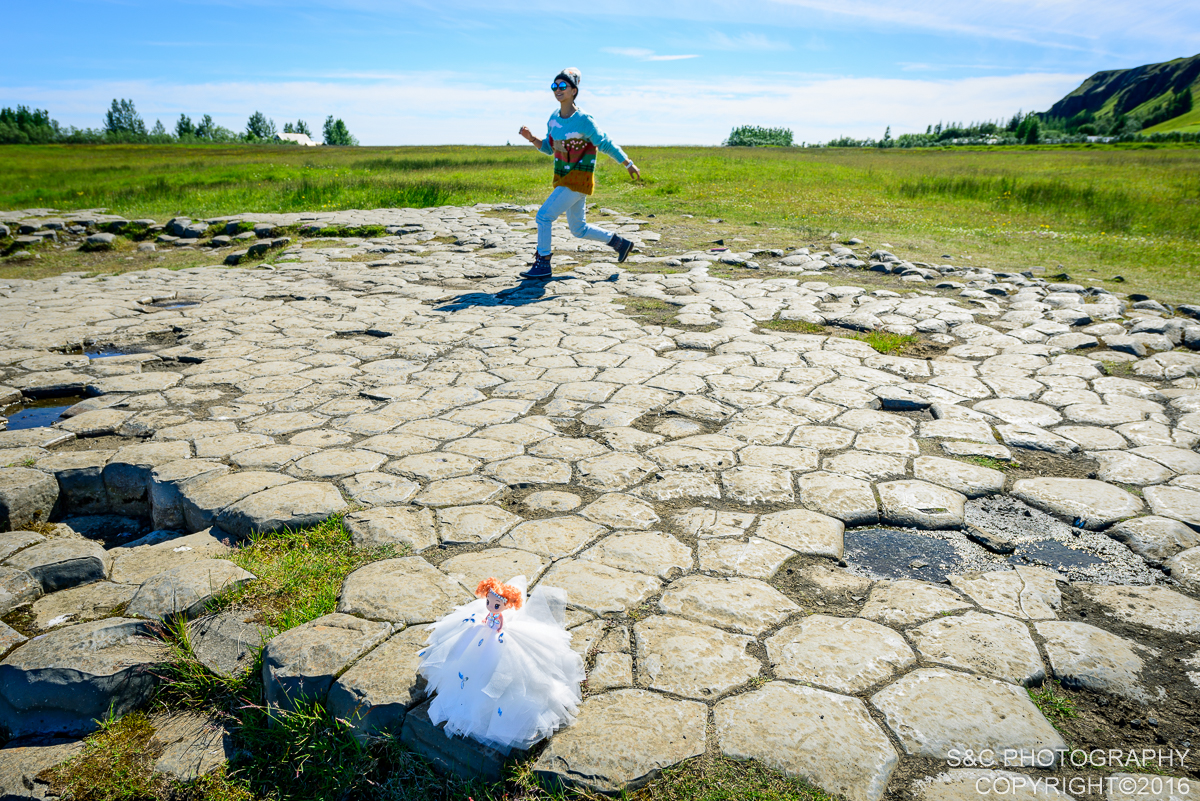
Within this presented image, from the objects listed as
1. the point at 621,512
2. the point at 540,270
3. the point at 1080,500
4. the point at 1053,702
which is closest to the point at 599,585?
Answer: the point at 621,512

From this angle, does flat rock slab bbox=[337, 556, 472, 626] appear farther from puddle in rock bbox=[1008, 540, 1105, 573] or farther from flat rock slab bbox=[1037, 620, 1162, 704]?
puddle in rock bbox=[1008, 540, 1105, 573]

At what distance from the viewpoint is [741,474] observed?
2.96 m

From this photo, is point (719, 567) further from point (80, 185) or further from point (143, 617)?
point (80, 185)

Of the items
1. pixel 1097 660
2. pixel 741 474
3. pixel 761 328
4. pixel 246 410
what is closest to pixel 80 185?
pixel 246 410

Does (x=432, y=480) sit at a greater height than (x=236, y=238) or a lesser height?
lesser

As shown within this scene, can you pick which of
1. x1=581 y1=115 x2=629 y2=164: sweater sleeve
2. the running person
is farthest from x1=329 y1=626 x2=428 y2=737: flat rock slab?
x1=581 y1=115 x2=629 y2=164: sweater sleeve

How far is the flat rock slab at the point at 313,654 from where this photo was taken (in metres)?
1.81

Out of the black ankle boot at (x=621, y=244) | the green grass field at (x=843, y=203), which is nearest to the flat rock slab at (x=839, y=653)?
the black ankle boot at (x=621, y=244)

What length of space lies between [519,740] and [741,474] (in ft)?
5.52

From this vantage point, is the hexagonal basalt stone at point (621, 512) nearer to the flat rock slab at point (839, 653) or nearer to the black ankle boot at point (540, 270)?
the flat rock slab at point (839, 653)

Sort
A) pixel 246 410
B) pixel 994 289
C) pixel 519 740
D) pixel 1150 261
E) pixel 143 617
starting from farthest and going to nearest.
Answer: pixel 1150 261 < pixel 994 289 < pixel 246 410 < pixel 143 617 < pixel 519 740

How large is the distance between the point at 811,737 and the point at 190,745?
67.0 inches

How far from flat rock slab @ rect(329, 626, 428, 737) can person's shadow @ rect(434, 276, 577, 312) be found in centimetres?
430

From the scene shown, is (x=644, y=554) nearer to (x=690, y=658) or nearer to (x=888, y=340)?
(x=690, y=658)
